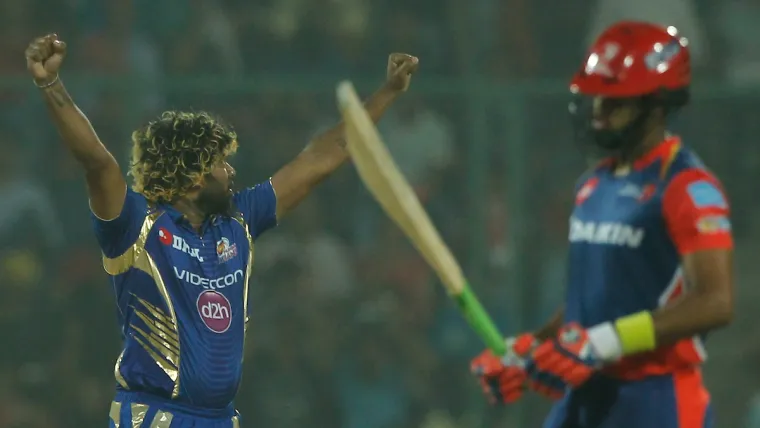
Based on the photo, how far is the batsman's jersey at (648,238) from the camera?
414 cm

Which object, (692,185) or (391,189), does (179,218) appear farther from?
(692,185)

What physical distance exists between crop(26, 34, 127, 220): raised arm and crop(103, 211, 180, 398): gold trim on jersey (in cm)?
17

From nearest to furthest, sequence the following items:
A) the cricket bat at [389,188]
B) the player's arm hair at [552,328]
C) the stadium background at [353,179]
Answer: the cricket bat at [389,188] < the player's arm hair at [552,328] < the stadium background at [353,179]

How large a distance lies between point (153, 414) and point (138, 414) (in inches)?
1.9

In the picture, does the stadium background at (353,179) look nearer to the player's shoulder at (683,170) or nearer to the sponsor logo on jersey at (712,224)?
the player's shoulder at (683,170)

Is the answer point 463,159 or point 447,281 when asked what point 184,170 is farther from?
point 463,159

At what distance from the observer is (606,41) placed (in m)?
4.52

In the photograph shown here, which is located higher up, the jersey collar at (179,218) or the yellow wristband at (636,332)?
the jersey collar at (179,218)

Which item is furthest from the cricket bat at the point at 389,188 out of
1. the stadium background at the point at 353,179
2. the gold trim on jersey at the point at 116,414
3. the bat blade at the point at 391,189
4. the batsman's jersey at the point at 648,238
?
the stadium background at the point at 353,179

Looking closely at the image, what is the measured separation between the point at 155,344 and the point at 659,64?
1732 millimetres

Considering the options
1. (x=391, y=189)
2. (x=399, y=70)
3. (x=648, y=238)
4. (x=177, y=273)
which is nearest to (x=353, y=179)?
(x=399, y=70)

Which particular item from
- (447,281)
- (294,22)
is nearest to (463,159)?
(294,22)

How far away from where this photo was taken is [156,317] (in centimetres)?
451

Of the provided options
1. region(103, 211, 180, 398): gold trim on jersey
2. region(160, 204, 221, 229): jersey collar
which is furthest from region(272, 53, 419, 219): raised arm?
region(103, 211, 180, 398): gold trim on jersey
